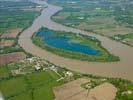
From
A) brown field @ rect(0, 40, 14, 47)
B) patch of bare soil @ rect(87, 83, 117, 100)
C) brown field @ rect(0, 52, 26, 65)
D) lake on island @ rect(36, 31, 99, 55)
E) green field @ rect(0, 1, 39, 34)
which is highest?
green field @ rect(0, 1, 39, 34)

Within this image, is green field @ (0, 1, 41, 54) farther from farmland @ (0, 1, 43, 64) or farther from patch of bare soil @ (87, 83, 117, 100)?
patch of bare soil @ (87, 83, 117, 100)

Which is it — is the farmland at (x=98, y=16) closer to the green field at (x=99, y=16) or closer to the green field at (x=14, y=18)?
the green field at (x=99, y=16)

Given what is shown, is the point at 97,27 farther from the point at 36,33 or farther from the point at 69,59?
the point at 69,59

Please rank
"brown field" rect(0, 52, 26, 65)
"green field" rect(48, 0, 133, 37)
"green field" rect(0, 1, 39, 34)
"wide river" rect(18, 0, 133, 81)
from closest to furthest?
1. "wide river" rect(18, 0, 133, 81)
2. "brown field" rect(0, 52, 26, 65)
3. "green field" rect(48, 0, 133, 37)
4. "green field" rect(0, 1, 39, 34)

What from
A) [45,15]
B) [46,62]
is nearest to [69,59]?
[46,62]

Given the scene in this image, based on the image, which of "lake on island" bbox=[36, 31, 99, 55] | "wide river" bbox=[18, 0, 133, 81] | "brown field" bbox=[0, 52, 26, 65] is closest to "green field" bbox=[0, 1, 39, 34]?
"wide river" bbox=[18, 0, 133, 81]

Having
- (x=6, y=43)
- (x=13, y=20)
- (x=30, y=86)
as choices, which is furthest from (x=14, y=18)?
(x=30, y=86)

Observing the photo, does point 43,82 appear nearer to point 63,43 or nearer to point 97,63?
point 97,63
